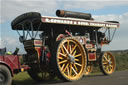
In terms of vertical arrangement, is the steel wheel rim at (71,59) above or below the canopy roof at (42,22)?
below

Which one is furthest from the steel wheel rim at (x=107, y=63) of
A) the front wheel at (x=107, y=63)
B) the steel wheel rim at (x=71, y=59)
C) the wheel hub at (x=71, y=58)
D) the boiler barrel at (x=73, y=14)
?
the wheel hub at (x=71, y=58)

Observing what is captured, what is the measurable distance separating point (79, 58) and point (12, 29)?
3492 millimetres

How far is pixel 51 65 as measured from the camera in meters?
9.28

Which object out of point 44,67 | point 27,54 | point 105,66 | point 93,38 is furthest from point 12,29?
point 105,66

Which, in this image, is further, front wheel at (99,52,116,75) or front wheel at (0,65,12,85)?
front wheel at (99,52,116,75)

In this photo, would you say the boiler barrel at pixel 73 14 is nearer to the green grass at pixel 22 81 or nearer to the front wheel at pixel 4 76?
the green grass at pixel 22 81

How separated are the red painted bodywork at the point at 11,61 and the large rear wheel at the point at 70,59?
1592 millimetres

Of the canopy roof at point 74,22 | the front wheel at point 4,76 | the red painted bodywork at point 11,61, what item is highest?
the canopy roof at point 74,22

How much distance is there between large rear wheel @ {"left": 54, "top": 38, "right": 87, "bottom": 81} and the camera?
9083 millimetres

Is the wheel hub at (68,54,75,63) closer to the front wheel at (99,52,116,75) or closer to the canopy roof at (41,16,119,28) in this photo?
the canopy roof at (41,16,119,28)

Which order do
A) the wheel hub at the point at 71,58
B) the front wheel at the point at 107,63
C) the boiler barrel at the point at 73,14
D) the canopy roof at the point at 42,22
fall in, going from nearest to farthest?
1. the canopy roof at the point at 42,22
2. the wheel hub at the point at 71,58
3. the boiler barrel at the point at 73,14
4. the front wheel at the point at 107,63

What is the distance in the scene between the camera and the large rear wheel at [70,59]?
29.8 ft

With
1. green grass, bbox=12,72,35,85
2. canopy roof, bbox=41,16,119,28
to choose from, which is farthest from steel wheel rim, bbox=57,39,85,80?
green grass, bbox=12,72,35,85

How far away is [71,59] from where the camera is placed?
9.65 m
